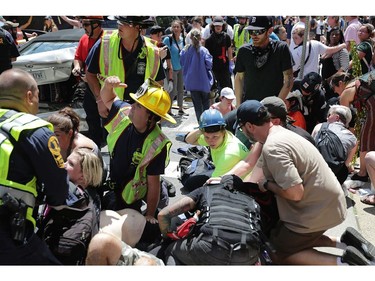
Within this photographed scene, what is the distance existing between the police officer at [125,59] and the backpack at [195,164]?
104 cm

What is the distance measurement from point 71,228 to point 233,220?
103cm

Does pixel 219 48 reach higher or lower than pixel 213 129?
lower

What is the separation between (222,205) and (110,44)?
2.46 meters

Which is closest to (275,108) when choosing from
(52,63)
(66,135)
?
(66,135)

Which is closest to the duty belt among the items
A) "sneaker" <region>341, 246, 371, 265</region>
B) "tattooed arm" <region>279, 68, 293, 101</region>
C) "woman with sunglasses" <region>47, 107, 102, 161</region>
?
"woman with sunglasses" <region>47, 107, 102, 161</region>

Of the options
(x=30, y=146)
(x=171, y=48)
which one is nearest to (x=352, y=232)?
(x=30, y=146)

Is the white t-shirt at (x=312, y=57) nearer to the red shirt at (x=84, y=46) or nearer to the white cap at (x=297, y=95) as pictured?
the white cap at (x=297, y=95)

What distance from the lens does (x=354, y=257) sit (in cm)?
333

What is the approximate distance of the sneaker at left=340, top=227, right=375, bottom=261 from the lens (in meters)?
3.47

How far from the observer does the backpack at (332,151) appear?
4586 millimetres

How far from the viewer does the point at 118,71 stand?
4.89m

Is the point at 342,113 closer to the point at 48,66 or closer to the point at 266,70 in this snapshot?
the point at 266,70

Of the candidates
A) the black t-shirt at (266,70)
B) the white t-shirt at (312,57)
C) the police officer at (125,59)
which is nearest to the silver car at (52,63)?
the police officer at (125,59)

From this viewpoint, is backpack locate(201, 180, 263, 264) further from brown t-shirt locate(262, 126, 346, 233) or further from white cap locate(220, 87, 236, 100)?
white cap locate(220, 87, 236, 100)
